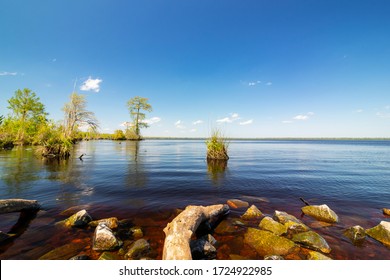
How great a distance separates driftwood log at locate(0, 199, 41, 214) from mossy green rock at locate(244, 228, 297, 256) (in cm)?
857

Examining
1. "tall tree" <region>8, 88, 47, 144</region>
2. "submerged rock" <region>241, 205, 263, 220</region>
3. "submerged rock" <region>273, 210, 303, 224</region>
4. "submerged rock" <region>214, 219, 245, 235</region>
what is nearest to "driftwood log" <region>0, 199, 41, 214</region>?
"submerged rock" <region>214, 219, 245, 235</region>

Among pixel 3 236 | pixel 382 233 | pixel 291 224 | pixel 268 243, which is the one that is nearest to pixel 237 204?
pixel 291 224

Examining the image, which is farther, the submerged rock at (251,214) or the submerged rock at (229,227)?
the submerged rock at (251,214)

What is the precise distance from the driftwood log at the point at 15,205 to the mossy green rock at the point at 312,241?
10.1m

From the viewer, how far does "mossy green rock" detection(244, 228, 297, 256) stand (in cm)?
459

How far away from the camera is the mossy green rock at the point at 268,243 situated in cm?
459

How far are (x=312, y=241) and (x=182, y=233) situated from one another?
3.90 meters

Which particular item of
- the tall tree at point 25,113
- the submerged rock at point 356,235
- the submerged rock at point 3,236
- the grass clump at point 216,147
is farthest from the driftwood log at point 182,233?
the tall tree at point 25,113

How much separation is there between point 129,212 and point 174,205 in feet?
6.91

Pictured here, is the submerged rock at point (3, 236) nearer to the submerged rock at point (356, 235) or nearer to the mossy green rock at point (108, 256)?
the mossy green rock at point (108, 256)

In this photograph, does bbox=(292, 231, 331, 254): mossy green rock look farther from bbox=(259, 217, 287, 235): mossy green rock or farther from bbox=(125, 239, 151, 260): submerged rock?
bbox=(125, 239, 151, 260): submerged rock
